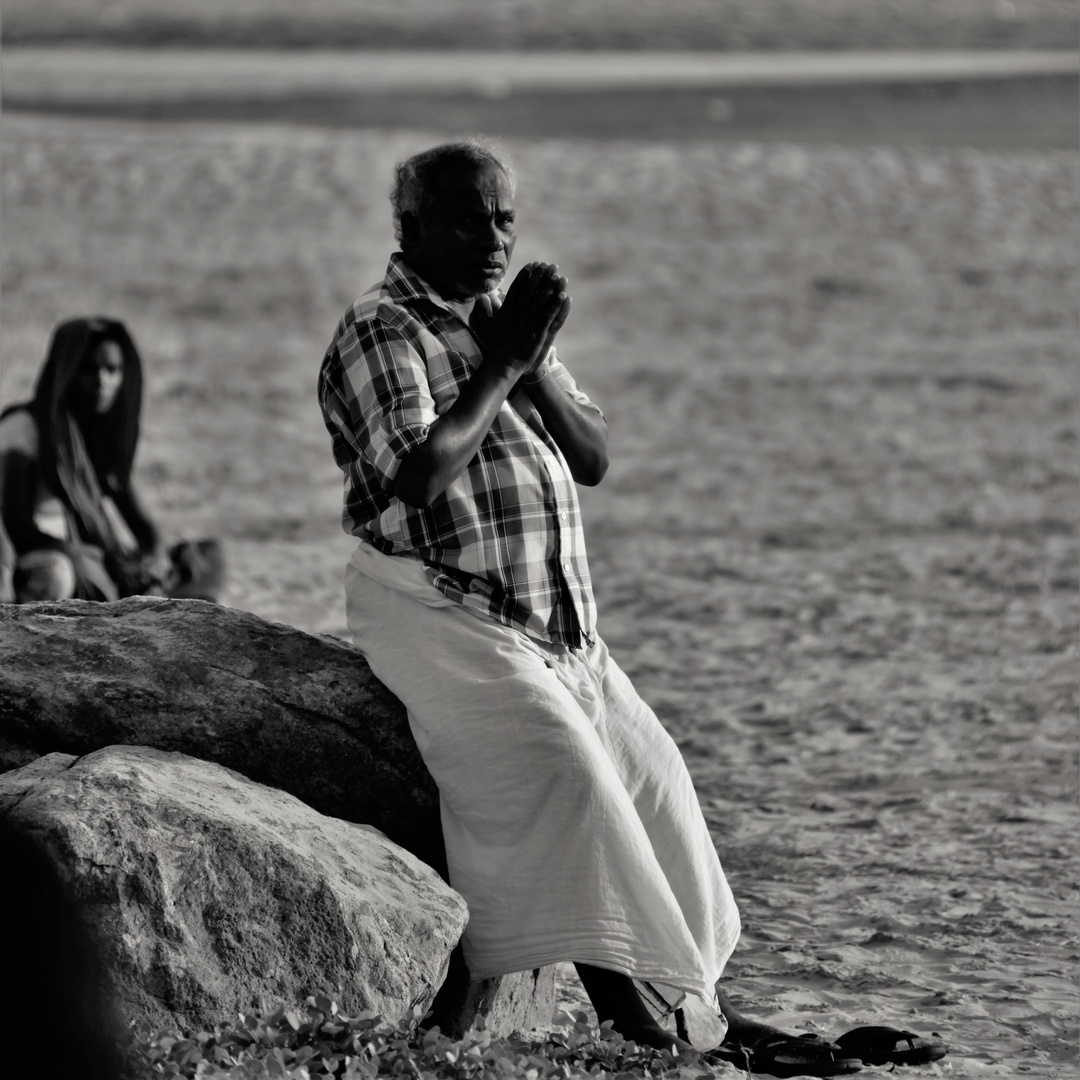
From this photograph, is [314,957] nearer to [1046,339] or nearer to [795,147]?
[1046,339]

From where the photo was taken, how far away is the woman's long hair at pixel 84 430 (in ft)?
21.7

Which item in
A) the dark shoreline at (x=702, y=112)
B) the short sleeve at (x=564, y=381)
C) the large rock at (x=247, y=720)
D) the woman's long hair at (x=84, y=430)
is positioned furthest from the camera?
the dark shoreline at (x=702, y=112)

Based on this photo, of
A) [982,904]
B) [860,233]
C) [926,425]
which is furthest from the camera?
[860,233]

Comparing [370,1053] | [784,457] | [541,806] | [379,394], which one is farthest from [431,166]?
[784,457]

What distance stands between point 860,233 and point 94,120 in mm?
7273

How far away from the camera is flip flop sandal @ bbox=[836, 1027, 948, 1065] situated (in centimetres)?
385

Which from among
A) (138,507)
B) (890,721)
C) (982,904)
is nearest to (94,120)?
(138,507)

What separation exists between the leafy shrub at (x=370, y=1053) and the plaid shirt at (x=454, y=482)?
0.86 m

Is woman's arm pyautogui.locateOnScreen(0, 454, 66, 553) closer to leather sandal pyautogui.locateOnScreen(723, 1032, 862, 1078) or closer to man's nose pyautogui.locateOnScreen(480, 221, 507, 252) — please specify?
man's nose pyautogui.locateOnScreen(480, 221, 507, 252)

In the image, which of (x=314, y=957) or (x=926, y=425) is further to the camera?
(x=926, y=425)

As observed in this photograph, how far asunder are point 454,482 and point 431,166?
0.69 meters

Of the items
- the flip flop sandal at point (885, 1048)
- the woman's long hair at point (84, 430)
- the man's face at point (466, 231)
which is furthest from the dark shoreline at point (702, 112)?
the flip flop sandal at point (885, 1048)

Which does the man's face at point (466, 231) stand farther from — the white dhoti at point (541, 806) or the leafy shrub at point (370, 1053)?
the leafy shrub at point (370, 1053)

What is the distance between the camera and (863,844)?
5.54 metres
